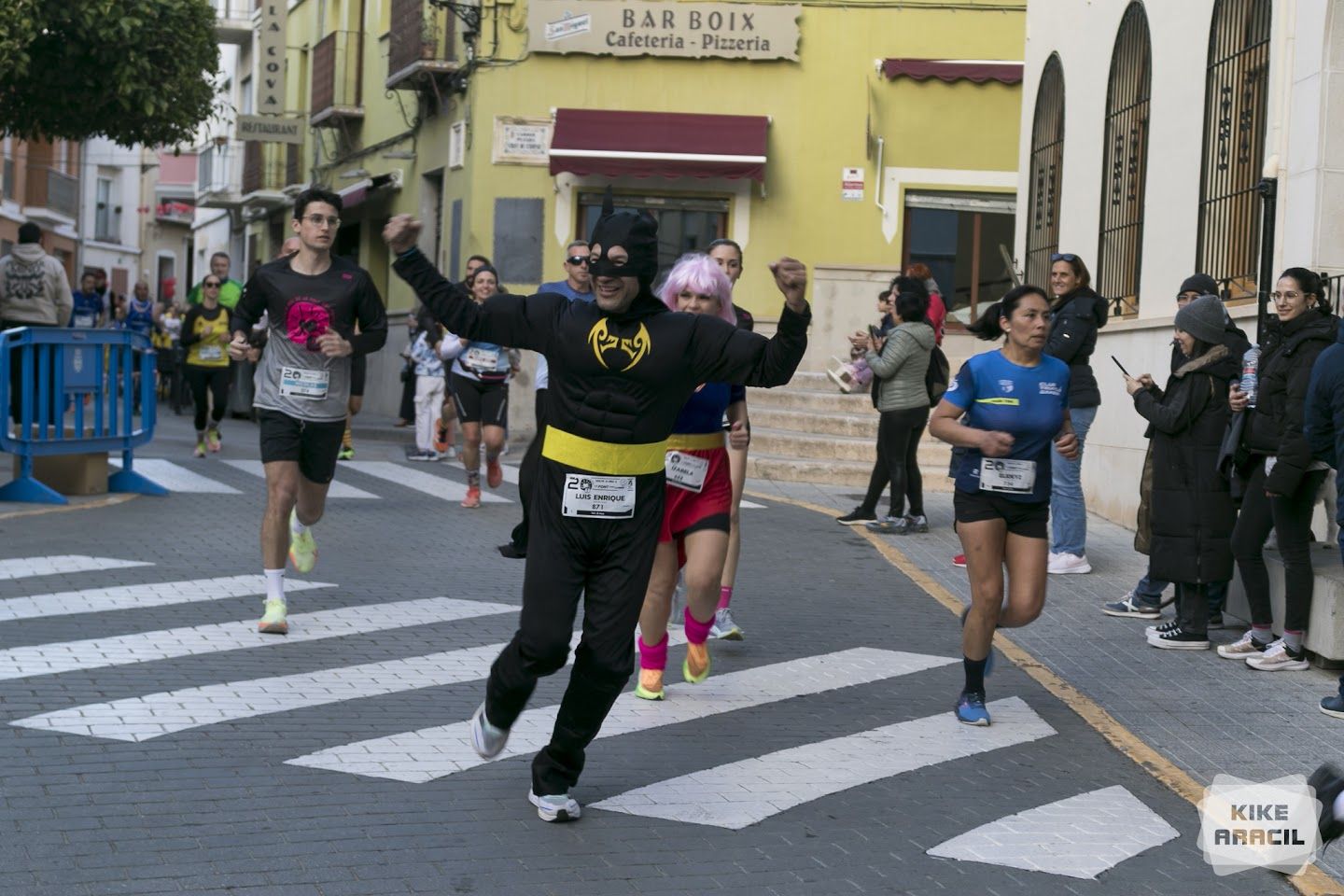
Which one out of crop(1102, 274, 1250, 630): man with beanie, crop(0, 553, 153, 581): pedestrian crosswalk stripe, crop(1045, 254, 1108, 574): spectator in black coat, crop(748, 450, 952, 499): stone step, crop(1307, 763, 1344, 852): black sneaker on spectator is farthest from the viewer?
crop(748, 450, 952, 499): stone step

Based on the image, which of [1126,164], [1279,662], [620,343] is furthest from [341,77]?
[620,343]

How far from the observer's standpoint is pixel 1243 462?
373 inches

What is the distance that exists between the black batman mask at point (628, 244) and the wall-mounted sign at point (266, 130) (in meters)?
29.2

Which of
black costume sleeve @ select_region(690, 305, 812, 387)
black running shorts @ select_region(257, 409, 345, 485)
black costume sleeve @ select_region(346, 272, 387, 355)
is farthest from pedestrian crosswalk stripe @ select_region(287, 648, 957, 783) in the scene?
black costume sleeve @ select_region(346, 272, 387, 355)

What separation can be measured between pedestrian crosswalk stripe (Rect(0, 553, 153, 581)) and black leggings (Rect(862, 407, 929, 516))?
18.9 ft

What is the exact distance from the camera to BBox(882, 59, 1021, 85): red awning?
2439 centimetres

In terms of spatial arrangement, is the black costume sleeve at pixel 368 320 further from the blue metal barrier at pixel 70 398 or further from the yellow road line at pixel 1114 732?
the blue metal barrier at pixel 70 398

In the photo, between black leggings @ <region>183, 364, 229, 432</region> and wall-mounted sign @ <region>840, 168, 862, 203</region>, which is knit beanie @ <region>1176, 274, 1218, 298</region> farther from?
wall-mounted sign @ <region>840, 168, 862, 203</region>

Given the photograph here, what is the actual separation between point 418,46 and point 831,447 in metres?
10.9

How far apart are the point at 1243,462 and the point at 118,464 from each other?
10.7 meters

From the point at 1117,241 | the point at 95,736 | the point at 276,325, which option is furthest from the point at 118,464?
the point at 95,736

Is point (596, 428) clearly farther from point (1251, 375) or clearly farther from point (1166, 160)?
point (1166, 160)

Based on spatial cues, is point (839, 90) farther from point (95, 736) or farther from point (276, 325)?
point (95, 736)

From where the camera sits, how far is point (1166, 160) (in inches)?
590
